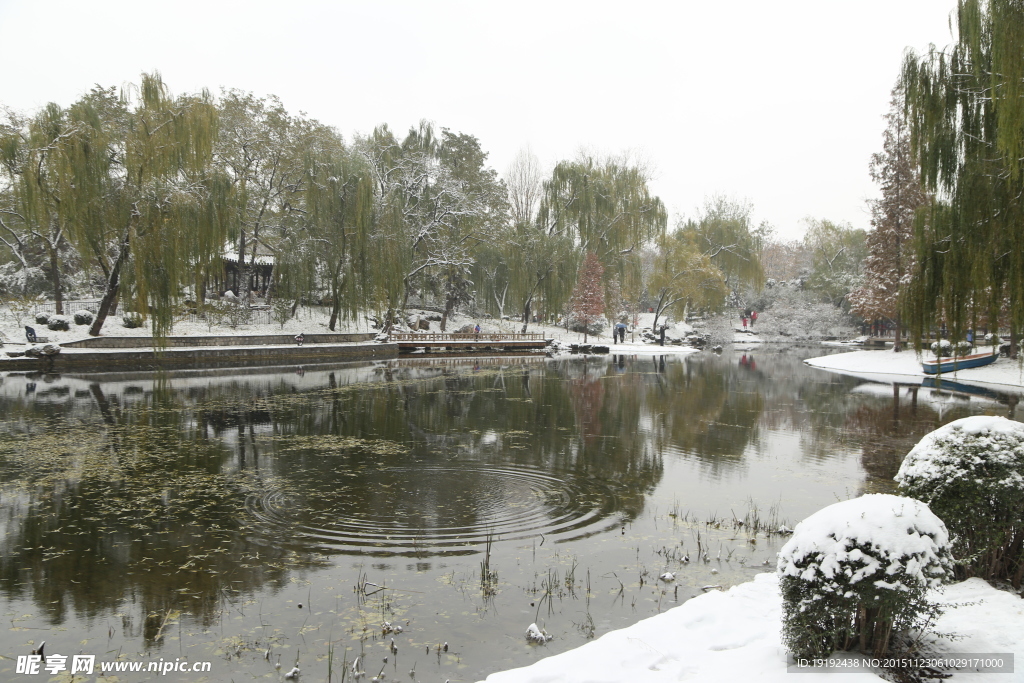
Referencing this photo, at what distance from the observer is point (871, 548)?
10.7 ft

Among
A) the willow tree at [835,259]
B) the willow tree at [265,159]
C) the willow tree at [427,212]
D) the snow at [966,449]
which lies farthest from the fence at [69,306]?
the willow tree at [835,259]

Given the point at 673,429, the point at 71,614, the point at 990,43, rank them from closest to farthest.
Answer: the point at 71,614 → the point at 990,43 → the point at 673,429

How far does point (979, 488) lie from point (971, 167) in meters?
7.39

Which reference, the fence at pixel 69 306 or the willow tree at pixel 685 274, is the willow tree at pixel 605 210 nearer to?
the willow tree at pixel 685 274

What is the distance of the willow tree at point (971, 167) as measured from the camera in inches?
334

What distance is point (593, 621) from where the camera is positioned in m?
4.84

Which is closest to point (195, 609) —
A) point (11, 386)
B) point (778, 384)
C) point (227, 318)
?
point (11, 386)

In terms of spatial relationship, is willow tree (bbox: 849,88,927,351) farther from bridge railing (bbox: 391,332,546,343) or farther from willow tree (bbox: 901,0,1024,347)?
willow tree (bbox: 901,0,1024,347)

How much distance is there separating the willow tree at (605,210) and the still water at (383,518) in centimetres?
2915

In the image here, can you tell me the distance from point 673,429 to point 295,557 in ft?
29.8

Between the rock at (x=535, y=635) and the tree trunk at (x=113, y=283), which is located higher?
the tree trunk at (x=113, y=283)

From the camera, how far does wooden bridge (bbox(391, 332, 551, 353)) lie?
3603 centimetres

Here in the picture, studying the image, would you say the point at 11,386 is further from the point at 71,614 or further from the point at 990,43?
the point at 990,43

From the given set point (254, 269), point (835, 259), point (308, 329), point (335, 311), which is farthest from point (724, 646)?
point (835, 259)
